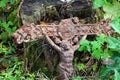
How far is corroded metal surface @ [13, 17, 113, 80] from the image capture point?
3.10 metres

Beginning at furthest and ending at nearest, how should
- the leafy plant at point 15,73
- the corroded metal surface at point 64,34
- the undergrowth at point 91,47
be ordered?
the leafy plant at point 15,73
the corroded metal surface at point 64,34
the undergrowth at point 91,47

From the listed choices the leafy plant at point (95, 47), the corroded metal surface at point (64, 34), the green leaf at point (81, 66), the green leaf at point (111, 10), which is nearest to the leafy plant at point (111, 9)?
the green leaf at point (111, 10)

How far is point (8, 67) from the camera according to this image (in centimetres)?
344

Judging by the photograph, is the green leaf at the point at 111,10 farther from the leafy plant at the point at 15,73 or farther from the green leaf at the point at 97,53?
the leafy plant at the point at 15,73

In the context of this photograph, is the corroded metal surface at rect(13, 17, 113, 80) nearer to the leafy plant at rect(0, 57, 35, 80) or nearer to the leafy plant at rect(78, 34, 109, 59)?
the leafy plant at rect(78, 34, 109, 59)

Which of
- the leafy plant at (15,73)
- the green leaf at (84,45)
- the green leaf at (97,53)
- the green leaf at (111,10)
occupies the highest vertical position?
the green leaf at (111,10)

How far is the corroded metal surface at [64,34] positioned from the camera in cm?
310

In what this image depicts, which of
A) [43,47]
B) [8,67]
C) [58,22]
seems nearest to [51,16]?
[58,22]

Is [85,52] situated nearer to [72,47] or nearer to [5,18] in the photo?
[72,47]

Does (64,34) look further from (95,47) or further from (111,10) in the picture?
(111,10)

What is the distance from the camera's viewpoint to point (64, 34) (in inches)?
128

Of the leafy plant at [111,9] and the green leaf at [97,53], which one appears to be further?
the leafy plant at [111,9]

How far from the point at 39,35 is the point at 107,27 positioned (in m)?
0.64

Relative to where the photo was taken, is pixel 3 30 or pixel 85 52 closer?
pixel 85 52
